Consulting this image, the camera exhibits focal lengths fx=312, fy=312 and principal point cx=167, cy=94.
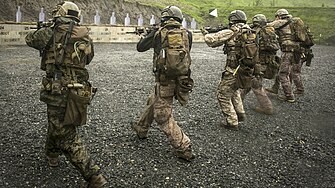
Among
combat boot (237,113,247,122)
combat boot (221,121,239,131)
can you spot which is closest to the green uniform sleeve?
combat boot (221,121,239,131)

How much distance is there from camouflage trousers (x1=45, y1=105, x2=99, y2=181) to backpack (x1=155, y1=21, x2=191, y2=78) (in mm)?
1794

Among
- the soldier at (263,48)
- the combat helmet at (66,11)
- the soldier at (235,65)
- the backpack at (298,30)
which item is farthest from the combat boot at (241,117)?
the combat helmet at (66,11)

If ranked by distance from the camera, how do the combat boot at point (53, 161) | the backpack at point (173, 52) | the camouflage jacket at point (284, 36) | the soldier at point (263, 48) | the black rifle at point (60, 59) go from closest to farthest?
the black rifle at point (60, 59), the combat boot at point (53, 161), the backpack at point (173, 52), the soldier at point (263, 48), the camouflage jacket at point (284, 36)

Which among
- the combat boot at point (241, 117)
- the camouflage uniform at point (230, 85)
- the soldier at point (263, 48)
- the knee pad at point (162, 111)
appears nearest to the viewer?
the knee pad at point (162, 111)

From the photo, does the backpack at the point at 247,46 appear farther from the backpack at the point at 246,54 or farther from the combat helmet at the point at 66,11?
the combat helmet at the point at 66,11

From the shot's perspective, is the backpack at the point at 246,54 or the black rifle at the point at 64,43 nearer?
the black rifle at the point at 64,43

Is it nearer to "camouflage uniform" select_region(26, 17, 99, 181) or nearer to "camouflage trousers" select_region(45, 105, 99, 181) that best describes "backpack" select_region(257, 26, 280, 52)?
"camouflage uniform" select_region(26, 17, 99, 181)

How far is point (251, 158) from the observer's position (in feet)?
18.4

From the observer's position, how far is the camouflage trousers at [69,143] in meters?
4.12

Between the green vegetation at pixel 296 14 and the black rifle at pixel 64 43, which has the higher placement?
the green vegetation at pixel 296 14

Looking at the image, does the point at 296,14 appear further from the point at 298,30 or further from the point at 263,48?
the point at 263,48

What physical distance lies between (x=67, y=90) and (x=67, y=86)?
0.18 feet

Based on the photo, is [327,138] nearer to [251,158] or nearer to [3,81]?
[251,158]

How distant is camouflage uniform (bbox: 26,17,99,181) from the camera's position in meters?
4.13
